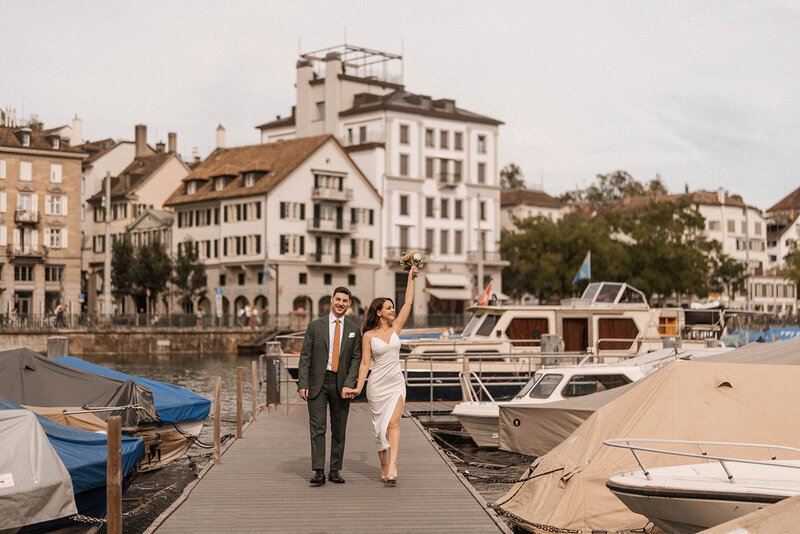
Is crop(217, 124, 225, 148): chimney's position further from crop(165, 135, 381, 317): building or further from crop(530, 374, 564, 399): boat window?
crop(530, 374, 564, 399): boat window

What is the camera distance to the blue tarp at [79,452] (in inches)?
553

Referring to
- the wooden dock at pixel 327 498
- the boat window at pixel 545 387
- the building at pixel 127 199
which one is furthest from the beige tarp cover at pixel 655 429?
the building at pixel 127 199

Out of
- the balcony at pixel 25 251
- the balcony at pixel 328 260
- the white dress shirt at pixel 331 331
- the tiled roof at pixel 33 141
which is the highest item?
the tiled roof at pixel 33 141

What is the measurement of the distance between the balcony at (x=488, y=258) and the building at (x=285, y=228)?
877 cm

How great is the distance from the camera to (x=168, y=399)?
22266 mm

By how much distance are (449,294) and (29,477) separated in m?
77.4

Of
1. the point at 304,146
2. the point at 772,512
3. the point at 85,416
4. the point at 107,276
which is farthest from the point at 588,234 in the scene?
the point at 772,512

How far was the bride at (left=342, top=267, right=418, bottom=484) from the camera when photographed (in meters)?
13.3

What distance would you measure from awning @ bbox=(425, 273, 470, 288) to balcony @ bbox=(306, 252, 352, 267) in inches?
292

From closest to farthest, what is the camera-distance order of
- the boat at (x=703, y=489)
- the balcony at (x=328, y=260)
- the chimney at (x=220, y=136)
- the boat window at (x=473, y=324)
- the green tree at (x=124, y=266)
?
1. the boat at (x=703, y=489)
2. the boat window at (x=473, y=324)
3. the balcony at (x=328, y=260)
4. the green tree at (x=124, y=266)
5. the chimney at (x=220, y=136)

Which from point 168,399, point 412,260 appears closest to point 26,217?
point 168,399

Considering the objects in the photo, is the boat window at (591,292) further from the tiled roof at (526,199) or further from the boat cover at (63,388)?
the tiled roof at (526,199)

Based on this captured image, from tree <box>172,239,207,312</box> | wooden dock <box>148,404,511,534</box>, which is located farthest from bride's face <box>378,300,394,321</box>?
tree <box>172,239,207,312</box>

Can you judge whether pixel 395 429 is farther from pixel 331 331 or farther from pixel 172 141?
pixel 172 141
